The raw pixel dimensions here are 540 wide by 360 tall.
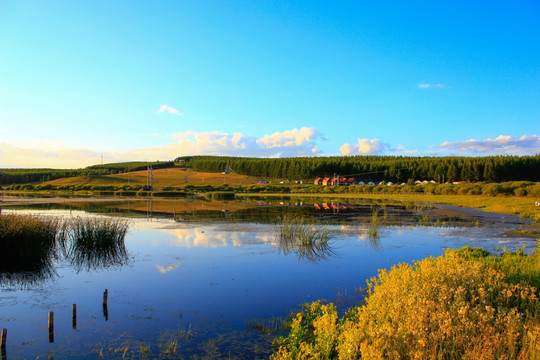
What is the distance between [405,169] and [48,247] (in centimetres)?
15454

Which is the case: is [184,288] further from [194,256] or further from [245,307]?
[194,256]

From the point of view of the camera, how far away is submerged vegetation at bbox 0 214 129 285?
15.2 m

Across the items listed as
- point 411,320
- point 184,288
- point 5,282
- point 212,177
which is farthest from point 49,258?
point 212,177

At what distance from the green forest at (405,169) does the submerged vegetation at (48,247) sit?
13104cm

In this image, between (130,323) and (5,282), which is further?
(5,282)

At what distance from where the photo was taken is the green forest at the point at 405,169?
5458 inches

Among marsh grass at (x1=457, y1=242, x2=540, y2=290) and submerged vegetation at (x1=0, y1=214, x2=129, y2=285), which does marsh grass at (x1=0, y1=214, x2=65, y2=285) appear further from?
marsh grass at (x1=457, y1=242, x2=540, y2=290)

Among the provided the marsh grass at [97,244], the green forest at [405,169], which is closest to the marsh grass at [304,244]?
the marsh grass at [97,244]

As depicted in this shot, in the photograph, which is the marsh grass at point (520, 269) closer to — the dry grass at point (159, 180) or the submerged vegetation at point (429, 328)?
the submerged vegetation at point (429, 328)

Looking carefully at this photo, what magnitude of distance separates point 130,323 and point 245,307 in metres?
2.87

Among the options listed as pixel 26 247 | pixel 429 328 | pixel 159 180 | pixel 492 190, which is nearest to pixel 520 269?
pixel 429 328

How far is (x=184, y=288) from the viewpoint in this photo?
12570 millimetres

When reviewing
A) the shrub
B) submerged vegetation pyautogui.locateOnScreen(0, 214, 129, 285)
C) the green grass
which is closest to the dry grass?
the shrub

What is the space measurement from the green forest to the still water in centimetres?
12706
